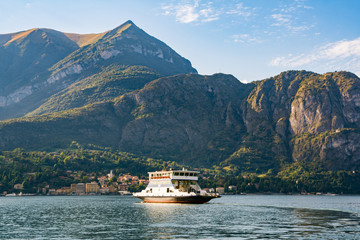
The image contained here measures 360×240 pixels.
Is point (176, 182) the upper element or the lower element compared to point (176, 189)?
upper

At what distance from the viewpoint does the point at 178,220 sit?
95.2m


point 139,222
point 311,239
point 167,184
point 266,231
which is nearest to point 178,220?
point 139,222

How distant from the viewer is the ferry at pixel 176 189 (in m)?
155

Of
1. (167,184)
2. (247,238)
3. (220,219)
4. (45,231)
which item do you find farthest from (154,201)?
(247,238)

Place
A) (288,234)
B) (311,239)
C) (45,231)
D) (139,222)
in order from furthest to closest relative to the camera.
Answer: (139,222) < (45,231) < (288,234) < (311,239)

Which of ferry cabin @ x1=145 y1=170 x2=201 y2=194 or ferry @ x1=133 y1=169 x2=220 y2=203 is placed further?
ferry cabin @ x1=145 y1=170 x2=201 y2=194

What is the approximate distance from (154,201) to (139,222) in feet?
237

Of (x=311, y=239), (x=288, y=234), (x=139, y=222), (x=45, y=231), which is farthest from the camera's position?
(x=139, y=222)

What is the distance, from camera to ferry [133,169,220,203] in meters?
155

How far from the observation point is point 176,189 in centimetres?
15775

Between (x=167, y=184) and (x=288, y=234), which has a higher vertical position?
(x=167, y=184)

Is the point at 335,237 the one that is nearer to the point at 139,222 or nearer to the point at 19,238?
the point at 139,222

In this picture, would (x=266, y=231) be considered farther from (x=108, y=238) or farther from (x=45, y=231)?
(x=45, y=231)

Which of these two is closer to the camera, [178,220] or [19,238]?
[19,238]
